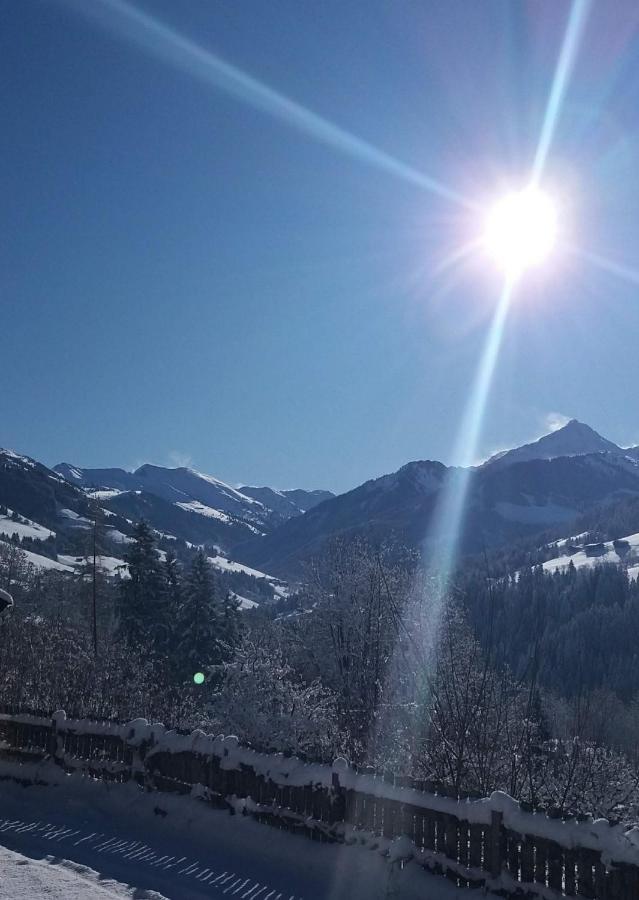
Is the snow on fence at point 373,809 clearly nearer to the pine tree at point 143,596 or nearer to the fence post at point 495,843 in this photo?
the fence post at point 495,843

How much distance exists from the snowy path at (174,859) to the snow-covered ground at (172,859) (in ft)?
0.05

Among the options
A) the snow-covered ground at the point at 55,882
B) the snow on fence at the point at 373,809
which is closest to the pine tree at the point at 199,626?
the snow on fence at the point at 373,809

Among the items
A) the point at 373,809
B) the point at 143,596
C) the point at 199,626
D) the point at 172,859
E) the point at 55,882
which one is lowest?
the point at 55,882

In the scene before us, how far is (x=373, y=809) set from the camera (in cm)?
948

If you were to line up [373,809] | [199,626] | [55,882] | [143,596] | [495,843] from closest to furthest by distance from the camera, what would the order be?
[495,843] → [55,882] → [373,809] → [199,626] → [143,596]

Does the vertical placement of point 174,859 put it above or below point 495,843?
below

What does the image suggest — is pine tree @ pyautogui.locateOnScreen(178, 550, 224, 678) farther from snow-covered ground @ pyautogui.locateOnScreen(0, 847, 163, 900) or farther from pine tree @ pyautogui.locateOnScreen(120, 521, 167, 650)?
snow-covered ground @ pyautogui.locateOnScreen(0, 847, 163, 900)

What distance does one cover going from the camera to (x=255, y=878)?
9.11 m

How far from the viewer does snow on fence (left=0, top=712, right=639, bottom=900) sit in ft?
24.4

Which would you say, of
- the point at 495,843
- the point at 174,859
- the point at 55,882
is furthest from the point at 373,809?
the point at 55,882

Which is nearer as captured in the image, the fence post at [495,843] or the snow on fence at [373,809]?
the snow on fence at [373,809]

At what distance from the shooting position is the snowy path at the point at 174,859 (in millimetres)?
8430

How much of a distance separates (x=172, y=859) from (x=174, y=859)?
28 millimetres

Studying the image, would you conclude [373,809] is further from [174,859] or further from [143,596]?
[143,596]
